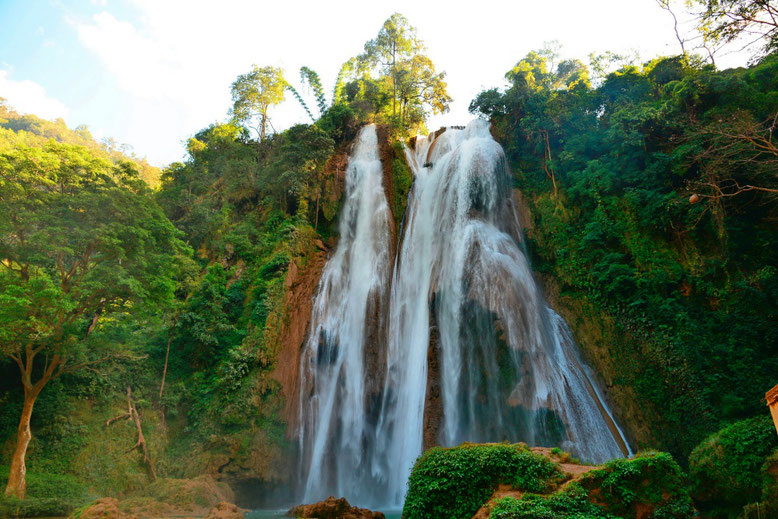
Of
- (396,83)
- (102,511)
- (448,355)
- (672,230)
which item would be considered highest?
(396,83)

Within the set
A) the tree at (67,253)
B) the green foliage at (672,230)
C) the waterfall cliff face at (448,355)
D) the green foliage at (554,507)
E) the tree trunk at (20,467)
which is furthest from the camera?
the waterfall cliff face at (448,355)

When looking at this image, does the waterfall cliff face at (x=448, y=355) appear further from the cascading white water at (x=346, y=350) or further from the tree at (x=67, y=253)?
the tree at (x=67, y=253)

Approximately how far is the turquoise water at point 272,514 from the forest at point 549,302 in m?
0.96

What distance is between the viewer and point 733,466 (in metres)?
8.05

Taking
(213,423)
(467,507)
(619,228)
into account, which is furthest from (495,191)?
(213,423)

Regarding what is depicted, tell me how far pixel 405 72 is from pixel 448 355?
2217cm

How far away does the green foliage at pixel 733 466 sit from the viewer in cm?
770

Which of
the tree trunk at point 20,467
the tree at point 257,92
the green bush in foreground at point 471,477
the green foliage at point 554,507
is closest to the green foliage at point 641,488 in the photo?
the green foliage at point 554,507

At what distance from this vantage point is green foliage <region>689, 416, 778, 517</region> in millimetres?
7699

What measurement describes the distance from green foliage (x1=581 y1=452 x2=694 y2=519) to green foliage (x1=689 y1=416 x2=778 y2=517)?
8.97ft

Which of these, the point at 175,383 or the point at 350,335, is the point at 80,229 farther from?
the point at 350,335

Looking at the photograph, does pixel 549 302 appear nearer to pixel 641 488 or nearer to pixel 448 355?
pixel 448 355

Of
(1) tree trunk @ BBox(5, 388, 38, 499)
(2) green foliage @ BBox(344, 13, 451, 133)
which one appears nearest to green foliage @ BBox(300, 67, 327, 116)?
(2) green foliage @ BBox(344, 13, 451, 133)

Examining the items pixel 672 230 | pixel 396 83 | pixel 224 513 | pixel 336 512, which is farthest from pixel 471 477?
pixel 396 83
